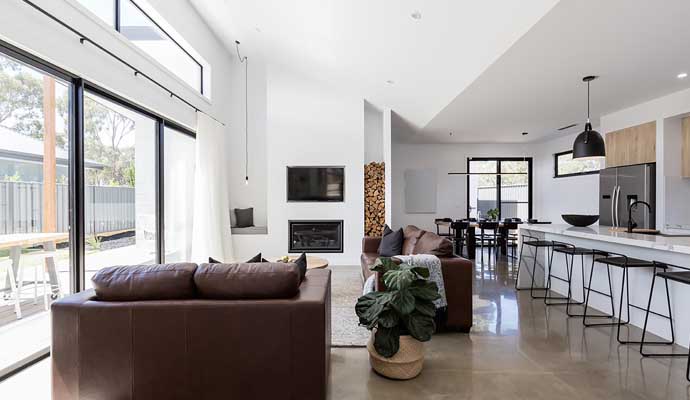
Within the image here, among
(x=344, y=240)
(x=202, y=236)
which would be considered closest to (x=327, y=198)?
(x=344, y=240)

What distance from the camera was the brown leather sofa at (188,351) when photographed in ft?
6.11

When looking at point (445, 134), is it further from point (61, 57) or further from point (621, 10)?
point (61, 57)

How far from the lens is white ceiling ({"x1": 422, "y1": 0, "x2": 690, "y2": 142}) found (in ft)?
7.84

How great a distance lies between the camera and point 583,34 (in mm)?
2652

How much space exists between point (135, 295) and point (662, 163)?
19.7 ft

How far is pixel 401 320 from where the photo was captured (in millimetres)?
2357

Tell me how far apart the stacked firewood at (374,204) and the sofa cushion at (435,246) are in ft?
7.99

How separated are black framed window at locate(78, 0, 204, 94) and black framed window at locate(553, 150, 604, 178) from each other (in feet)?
25.1

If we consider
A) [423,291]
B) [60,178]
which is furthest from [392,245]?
[60,178]

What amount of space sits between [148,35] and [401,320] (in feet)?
14.2

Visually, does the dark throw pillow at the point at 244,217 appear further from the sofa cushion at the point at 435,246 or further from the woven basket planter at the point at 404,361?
the woven basket planter at the point at 404,361

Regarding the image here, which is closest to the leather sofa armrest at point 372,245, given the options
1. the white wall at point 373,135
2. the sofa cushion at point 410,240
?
the sofa cushion at point 410,240

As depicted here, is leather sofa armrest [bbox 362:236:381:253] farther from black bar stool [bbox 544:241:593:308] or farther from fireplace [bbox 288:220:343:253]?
black bar stool [bbox 544:241:593:308]

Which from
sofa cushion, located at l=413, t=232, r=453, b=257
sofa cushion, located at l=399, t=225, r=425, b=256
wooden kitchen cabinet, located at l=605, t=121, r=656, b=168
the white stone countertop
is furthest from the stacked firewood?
wooden kitchen cabinet, located at l=605, t=121, r=656, b=168
